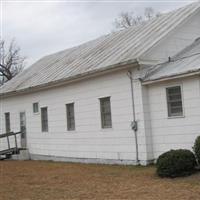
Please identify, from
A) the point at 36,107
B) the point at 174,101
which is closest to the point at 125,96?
the point at 174,101

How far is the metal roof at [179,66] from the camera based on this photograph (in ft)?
49.7

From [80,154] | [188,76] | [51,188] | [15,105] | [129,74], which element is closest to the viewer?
[51,188]

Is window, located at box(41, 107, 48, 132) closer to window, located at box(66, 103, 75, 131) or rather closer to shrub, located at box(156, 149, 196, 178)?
window, located at box(66, 103, 75, 131)

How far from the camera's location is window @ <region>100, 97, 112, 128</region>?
18.6 metres

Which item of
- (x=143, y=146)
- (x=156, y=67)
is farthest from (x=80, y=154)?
(x=156, y=67)

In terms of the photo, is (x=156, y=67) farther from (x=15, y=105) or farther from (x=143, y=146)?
(x=15, y=105)

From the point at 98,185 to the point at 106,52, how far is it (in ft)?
27.8

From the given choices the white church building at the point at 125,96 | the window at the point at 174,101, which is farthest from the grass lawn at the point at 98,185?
the window at the point at 174,101

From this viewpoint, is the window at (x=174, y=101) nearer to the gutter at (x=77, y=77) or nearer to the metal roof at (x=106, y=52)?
the gutter at (x=77, y=77)

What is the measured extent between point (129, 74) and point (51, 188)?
618 cm

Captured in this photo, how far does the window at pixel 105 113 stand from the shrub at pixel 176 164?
210 inches

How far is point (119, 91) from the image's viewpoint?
17859 mm

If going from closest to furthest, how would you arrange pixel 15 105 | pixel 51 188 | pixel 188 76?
pixel 51 188 → pixel 188 76 → pixel 15 105

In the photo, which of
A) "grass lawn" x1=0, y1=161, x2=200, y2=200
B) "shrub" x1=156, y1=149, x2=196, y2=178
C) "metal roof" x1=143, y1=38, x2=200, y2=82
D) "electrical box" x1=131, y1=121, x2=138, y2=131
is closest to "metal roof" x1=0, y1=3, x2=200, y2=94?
"metal roof" x1=143, y1=38, x2=200, y2=82
